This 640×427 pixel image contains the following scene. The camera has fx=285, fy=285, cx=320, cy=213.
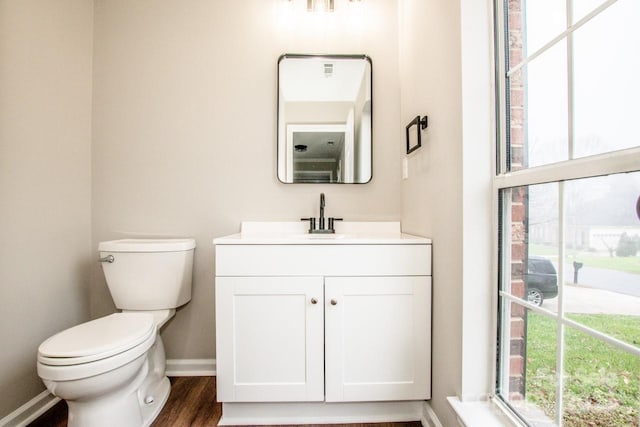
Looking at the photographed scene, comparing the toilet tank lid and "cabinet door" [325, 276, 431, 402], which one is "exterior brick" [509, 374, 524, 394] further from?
the toilet tank lid

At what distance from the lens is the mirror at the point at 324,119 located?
1718 millimetres

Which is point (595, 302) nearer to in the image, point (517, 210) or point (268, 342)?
point (517, 210)

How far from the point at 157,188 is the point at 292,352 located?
4.09 feet

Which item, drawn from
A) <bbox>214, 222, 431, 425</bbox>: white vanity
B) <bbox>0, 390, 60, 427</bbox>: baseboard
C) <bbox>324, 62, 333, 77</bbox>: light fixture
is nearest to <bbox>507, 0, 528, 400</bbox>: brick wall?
<bbox>214, 222, 431, 425</bbox>: white vanity

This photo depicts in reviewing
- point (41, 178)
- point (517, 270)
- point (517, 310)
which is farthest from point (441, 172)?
point (41, 178)

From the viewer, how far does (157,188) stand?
1725mm

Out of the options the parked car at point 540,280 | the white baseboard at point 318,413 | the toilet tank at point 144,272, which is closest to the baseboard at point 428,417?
the white baseboard at point 318,413

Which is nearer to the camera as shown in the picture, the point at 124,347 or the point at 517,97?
the point at 517,97

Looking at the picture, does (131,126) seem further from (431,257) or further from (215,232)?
(431,257)

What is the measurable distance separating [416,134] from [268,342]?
1222mm

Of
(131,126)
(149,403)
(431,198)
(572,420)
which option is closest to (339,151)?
(431,198)

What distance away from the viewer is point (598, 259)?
64 cm

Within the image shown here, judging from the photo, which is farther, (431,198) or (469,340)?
(431,198)

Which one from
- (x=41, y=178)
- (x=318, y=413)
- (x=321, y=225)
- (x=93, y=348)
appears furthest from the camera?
(x=321, y=225)
